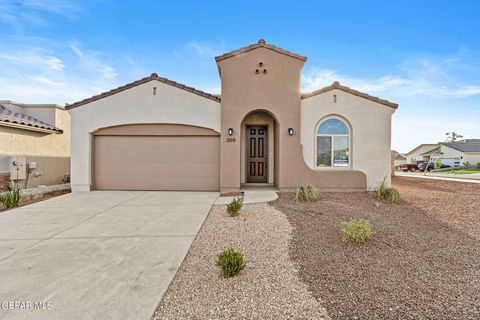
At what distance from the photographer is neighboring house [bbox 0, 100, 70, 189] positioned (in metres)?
8.23

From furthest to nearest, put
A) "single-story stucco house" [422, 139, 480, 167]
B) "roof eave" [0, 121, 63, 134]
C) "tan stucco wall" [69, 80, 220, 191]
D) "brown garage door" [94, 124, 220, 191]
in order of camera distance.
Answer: "single-story stucco house" [422, 139, 480, 167] → "brown garage door" [94, 124, 220, 191] → "tan stucco wall" [69, 80, 220, 191] → "roof eave" [0, 121, 63, 134]

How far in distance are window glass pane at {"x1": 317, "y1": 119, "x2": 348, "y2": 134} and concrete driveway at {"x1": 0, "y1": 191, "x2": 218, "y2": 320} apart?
5765 mm

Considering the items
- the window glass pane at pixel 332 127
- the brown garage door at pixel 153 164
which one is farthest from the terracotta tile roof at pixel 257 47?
the brown garage door at pixel 153 164

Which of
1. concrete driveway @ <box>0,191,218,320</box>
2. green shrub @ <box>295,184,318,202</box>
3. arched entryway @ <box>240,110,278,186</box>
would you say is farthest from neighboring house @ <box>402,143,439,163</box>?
concrete driveway @ <box>0,191,218,320</box>

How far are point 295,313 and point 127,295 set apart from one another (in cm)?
199

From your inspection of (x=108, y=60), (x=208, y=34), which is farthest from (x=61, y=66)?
(x=208, y=34)

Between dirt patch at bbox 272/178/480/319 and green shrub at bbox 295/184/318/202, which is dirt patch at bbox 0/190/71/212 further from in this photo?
green shrub at bbox 295/184/318/202

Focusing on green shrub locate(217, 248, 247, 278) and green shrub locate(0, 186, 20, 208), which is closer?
green shrub locate(217, 248, 247, 278)

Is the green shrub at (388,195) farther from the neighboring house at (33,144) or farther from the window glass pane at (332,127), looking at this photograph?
the neighboring house at (33,144)

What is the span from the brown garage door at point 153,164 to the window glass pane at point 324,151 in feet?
14.5

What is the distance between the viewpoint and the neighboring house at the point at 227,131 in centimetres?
839

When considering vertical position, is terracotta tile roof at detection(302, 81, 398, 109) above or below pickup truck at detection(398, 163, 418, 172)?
above

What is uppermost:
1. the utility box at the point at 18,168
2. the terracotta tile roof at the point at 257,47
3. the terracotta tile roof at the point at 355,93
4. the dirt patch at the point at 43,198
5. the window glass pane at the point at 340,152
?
the terracotta tile roof at the point at 257,47

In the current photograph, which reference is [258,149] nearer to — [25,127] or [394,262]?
[394,262]
